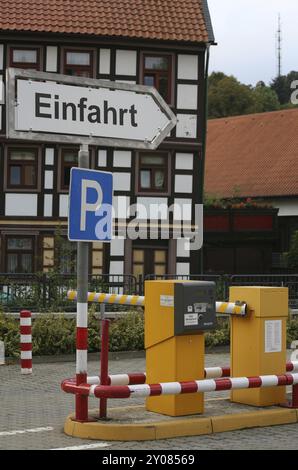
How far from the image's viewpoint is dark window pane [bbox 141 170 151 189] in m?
28.2

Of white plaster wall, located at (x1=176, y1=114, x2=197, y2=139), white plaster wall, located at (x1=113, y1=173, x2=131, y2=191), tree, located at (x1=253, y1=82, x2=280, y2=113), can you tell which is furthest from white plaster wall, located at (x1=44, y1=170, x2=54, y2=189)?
tree, located at (x1=253, y1=82, x2=280, y2=113)

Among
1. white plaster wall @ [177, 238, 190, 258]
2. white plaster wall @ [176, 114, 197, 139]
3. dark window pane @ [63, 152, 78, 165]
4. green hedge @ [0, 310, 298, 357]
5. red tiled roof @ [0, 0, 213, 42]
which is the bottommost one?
white plaster wall @ [177, 238, 190, 258]

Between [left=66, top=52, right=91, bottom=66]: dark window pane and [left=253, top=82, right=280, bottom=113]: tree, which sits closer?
[left=66, top=52, right=91, bottom=66]: dark window pane

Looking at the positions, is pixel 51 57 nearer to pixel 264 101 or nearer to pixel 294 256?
pixel 294 256

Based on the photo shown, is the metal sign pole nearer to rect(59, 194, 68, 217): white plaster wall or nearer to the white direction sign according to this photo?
the white direction sign

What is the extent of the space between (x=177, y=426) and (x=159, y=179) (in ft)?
66.0

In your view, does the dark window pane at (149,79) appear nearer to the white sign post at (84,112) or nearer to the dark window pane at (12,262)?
the dark window pane at (12,262)

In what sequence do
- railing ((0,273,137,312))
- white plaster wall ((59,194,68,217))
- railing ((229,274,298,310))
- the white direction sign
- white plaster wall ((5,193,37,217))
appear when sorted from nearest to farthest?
the white direction sign
railing ((0,273,137,312))
railing ((229,274,298,310))
white plaster wall ((5,193,37,217))
white plaster wall ((59,194,68,217))

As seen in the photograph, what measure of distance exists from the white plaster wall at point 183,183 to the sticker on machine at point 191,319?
19303 mm

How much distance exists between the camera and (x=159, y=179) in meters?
28.3

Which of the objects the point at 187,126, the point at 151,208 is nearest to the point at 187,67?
the point at 187,126

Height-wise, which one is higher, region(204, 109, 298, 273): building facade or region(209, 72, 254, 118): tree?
region(209, 72, 254, 118): tree

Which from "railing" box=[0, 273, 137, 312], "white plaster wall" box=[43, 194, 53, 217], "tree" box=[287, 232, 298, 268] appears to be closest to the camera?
"railing" box=[0, 273, 137, 312]

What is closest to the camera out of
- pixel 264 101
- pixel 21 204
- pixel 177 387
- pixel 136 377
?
pixel 177 387
